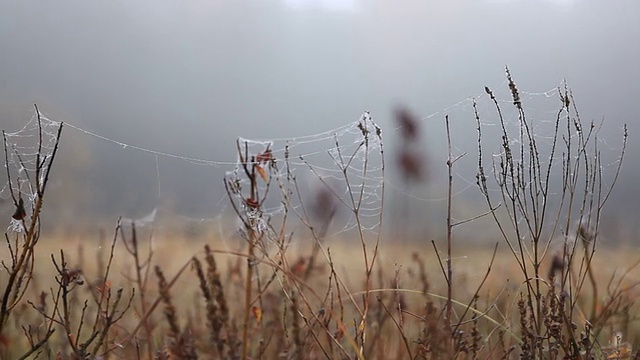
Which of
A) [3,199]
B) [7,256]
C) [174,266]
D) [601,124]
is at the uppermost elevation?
[601,124]

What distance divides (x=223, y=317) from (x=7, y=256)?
111cm

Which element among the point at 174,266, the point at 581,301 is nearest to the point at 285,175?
the point at 581,301

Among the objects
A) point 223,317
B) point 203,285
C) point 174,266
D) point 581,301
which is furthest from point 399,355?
point 174,266

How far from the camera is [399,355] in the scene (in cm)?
192

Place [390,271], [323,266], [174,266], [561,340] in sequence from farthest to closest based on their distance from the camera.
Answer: [174,266]
[323,266]
[390,271]
[561,340]

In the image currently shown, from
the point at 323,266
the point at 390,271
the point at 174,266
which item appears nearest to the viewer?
the point at 390,271

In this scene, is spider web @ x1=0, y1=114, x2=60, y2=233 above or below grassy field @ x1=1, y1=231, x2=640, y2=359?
above

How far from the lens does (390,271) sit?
8.79ft

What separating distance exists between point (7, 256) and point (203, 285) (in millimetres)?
1181

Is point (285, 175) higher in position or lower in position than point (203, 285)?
higher

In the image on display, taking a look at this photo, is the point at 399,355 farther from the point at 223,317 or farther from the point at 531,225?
the point at 223,317

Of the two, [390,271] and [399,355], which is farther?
[390,271]

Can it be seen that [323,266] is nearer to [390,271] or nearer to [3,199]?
[390,271]

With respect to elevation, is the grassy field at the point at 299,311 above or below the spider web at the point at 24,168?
below
